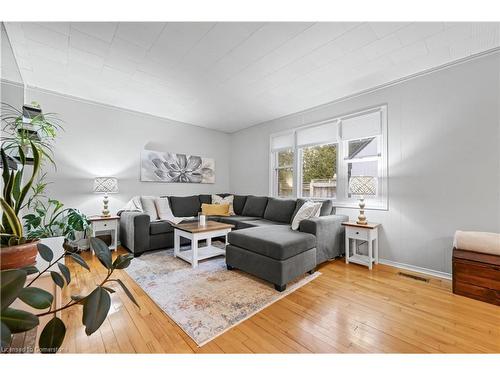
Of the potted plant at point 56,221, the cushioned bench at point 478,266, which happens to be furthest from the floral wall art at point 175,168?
the cushioned bench at point 478,266

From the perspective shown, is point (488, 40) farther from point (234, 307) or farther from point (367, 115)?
point (234, 307)

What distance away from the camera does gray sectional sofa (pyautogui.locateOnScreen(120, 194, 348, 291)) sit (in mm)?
2246

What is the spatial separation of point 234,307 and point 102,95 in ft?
11.8

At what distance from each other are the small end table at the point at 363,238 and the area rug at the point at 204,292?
750 millimetres

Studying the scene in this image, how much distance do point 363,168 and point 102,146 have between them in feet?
14.1

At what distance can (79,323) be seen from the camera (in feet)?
5.37

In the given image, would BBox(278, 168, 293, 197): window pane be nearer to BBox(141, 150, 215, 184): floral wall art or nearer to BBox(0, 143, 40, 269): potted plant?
BBox(141, 150, 215, 184): floral wall art

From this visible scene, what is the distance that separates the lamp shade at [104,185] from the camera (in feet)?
11.2

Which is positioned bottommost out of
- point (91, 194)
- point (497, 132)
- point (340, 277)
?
point (340, 277)

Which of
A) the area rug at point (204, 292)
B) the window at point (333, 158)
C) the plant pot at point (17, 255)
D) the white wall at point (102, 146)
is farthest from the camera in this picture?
the white wall at point (102, 146)

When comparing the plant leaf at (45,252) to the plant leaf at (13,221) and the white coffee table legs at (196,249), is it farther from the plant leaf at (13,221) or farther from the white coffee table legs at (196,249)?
the white coffee table legs at (196,249)

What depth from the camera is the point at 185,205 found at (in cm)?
433
